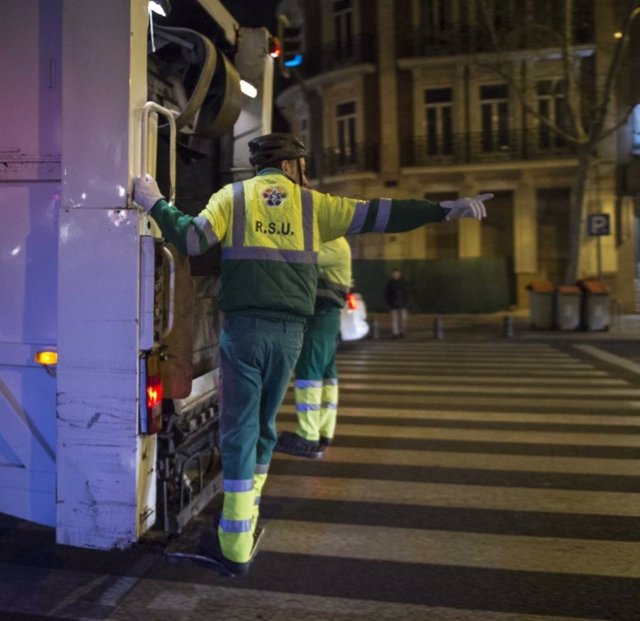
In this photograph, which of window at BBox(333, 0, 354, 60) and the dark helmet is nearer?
the dark helmet

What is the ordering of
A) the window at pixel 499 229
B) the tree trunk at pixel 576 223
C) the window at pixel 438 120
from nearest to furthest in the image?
the tree trunk at pixel 576 223 < the window at pixel 499 229 < the window at pixel 438 120

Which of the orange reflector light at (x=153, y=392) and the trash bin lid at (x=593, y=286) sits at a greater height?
the trash bin lid at (x=593, y=286)

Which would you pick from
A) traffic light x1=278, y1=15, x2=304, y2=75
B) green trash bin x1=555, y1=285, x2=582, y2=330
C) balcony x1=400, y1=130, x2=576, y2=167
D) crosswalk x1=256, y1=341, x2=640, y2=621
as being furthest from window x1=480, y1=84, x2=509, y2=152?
crosswalk x1=256, y1=341, x2=640, y2=621

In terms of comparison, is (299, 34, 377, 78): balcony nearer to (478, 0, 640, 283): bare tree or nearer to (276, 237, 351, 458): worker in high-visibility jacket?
(478, 0, 640, 283): bare tree

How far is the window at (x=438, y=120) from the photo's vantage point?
93.7ft

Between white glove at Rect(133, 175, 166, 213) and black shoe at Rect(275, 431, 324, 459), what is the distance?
3.04 metres

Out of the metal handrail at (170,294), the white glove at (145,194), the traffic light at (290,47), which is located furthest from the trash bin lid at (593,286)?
the white glove at (145,194)

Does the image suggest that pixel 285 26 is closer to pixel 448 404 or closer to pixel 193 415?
pixel 448 404

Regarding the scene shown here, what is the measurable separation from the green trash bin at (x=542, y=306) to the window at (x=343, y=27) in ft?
50.0

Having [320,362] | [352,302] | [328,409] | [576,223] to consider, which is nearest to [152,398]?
[320,362]

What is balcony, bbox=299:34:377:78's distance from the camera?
2897 centimetres

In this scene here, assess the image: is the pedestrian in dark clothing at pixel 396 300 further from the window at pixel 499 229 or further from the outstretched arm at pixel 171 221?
the outstretched arm at pixel 171 221

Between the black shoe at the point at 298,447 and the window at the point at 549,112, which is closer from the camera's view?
the black shoe at the point at 298,447

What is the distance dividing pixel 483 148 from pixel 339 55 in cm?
705
